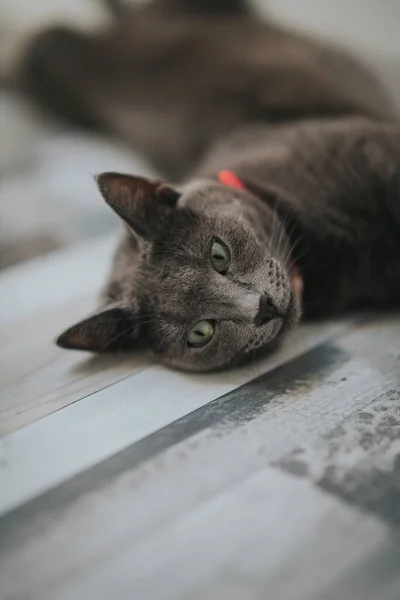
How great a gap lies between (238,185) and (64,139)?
106 cm

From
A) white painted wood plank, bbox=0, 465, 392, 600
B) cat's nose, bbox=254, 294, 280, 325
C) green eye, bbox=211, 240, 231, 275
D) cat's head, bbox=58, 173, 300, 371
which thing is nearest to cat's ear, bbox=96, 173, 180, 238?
cat's head, bbox=58, 173, 300, 371

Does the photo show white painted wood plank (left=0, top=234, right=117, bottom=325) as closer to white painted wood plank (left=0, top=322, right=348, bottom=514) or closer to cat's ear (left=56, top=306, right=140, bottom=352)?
cat's ear (left=56, top=306, right=140, bottom=352)

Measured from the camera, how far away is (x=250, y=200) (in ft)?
4.41

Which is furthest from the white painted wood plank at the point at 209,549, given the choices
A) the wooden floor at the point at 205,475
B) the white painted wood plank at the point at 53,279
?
the white painted wood plank at the point at 53,279

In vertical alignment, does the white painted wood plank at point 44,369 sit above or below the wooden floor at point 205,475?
above

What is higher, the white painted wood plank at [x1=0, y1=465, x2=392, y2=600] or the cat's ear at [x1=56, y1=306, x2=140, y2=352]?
the cat's ear at [x1=56, y1=306, x2=140, y2=352]

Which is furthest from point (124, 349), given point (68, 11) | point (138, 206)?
point (68, 11)

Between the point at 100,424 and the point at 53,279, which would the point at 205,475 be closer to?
the point at 100,424

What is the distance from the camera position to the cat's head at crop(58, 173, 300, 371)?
117cm

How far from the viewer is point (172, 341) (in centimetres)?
123

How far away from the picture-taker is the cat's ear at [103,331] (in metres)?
1.22

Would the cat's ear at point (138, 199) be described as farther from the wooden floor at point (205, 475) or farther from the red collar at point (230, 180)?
the wooden floor at point (205, 475)

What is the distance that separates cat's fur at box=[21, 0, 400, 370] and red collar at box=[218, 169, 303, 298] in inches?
0.6

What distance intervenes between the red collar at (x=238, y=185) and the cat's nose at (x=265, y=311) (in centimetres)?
11
